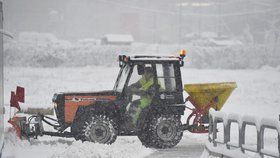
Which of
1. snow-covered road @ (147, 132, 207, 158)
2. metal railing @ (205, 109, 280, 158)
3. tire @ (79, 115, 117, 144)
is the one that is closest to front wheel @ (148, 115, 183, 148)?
snow-covered road @ (147, 132, 207, 158)

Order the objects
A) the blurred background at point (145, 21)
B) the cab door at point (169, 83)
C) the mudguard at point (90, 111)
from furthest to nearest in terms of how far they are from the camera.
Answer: the blurred background at point (145, 21) < the cab door at point (169, 83) < the mudguard at point (90, 111)

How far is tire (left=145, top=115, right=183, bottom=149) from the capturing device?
14312mm

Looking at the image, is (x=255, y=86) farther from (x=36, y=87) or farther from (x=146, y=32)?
(x=146, y=32)

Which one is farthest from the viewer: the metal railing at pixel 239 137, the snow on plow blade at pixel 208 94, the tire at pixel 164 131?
the snow on plow blade at pixel 208 94

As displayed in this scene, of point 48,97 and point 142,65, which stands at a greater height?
point 142,65

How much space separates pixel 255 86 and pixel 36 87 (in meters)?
15.0

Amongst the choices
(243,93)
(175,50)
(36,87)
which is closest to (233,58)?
(175,50)

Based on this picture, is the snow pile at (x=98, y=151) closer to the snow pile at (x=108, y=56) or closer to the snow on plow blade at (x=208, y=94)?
the snow on plow blade at (x=208, y=94)

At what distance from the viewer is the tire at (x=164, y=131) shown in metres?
14.3

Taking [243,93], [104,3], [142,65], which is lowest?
[243,93]

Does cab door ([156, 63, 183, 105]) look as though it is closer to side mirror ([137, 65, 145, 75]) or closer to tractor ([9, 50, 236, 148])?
tractor ([9, 50, 236, 148])

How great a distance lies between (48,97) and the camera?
107 feet

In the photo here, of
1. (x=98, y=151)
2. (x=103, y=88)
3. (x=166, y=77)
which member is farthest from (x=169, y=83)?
(x=103, y=88)

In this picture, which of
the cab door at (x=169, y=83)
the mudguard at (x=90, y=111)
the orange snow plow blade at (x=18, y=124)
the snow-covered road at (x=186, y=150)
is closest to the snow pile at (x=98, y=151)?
the snow-covered road at (x=186, y=150)
